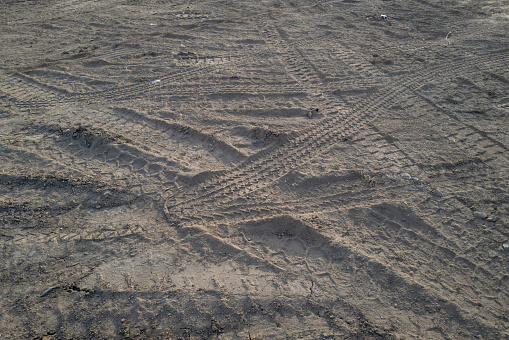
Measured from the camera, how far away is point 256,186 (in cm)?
398

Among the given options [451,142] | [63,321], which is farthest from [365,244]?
[63,321]

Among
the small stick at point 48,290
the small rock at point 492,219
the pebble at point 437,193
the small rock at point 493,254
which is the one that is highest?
the pebble at point 437,193

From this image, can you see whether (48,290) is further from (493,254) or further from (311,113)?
(493,254)

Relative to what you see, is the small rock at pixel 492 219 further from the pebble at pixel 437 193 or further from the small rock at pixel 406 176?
the small rock at pixel 406 176

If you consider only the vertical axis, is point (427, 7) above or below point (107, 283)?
above

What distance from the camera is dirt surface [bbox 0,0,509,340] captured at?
2914mm

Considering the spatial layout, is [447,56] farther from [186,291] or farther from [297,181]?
[186,291]

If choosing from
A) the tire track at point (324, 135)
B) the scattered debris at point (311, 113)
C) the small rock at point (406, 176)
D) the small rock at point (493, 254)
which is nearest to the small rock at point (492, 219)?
the small rock at point (493, 254)

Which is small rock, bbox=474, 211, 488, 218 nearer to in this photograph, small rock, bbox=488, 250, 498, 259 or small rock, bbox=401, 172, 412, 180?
small rock, bbox=488, 250, 498, 259

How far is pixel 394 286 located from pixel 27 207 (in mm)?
4073

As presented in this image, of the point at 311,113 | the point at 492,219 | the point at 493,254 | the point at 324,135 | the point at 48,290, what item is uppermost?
the point at 311,113

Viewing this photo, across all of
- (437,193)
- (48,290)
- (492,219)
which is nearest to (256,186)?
(437,193)

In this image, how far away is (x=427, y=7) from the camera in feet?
27.7

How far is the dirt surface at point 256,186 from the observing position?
2.91 m
